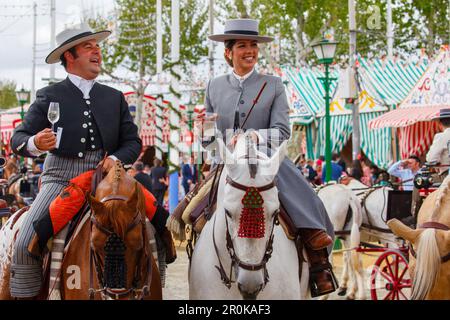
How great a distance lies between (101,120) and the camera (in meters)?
6.16

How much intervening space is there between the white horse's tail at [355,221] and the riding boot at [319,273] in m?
6.27

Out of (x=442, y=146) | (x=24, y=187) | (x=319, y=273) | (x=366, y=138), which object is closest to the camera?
(x=319, y=273)

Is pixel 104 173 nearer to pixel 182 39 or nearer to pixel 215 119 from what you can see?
pixel 215 119

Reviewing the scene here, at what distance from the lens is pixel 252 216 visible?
5.13 metres

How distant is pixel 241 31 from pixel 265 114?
0.72 m

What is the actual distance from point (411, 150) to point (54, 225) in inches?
728

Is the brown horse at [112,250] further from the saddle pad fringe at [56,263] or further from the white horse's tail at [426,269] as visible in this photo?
the white horse's tail at [426,269]

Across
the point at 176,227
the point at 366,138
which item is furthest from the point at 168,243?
the point at 366,138

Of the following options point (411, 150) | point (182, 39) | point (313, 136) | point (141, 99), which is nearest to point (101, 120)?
point (411, 150)

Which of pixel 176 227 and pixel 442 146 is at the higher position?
pixel 442 146

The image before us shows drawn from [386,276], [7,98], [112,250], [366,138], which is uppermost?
[7,98]

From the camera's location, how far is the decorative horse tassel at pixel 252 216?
513 centimetres

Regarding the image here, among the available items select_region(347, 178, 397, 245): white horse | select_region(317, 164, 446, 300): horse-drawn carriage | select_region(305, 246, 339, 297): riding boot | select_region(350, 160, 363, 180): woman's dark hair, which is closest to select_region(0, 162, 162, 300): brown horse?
select_region(305, 246, 339, 297): riding boot

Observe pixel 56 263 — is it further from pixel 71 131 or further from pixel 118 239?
pixel 71 131
